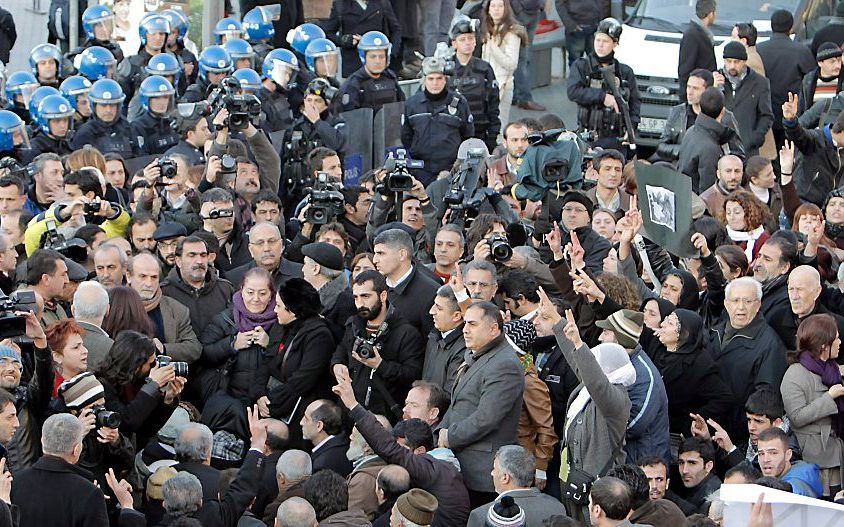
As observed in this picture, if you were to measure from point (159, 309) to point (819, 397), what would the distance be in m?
4.29

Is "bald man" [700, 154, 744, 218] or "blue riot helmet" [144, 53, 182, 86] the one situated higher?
"blue riot helmet" [144, 53, 182, 86]

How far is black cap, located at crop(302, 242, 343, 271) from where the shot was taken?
1174 centimetres

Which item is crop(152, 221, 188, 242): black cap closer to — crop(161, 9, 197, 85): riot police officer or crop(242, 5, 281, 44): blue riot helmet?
crop(161, 9, 197, 85): riot police officer

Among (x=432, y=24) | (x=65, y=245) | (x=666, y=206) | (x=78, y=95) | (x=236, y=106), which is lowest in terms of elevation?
(x=432, y=24)

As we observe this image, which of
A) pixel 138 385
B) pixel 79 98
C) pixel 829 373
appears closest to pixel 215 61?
pixel 79 98

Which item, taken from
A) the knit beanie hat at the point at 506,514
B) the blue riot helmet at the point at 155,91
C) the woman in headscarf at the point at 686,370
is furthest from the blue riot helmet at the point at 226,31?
the knit beanie hat at the point at 506,514

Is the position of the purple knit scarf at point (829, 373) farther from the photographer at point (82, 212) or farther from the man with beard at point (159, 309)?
the photographer at point (82, 212)

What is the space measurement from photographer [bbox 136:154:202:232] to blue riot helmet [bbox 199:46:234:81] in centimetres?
351

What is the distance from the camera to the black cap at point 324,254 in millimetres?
11742

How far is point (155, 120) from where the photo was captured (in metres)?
16.2

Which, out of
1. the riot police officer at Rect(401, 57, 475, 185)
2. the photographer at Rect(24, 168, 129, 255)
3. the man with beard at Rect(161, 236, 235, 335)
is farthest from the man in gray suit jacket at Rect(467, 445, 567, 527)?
the riot police officer at Rect(401, 57, 475, 185)

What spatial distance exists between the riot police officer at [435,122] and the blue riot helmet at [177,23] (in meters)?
3.29

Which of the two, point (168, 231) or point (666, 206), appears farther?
point (168, 231)

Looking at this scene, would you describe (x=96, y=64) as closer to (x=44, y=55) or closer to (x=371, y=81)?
(x=44, y=55)
